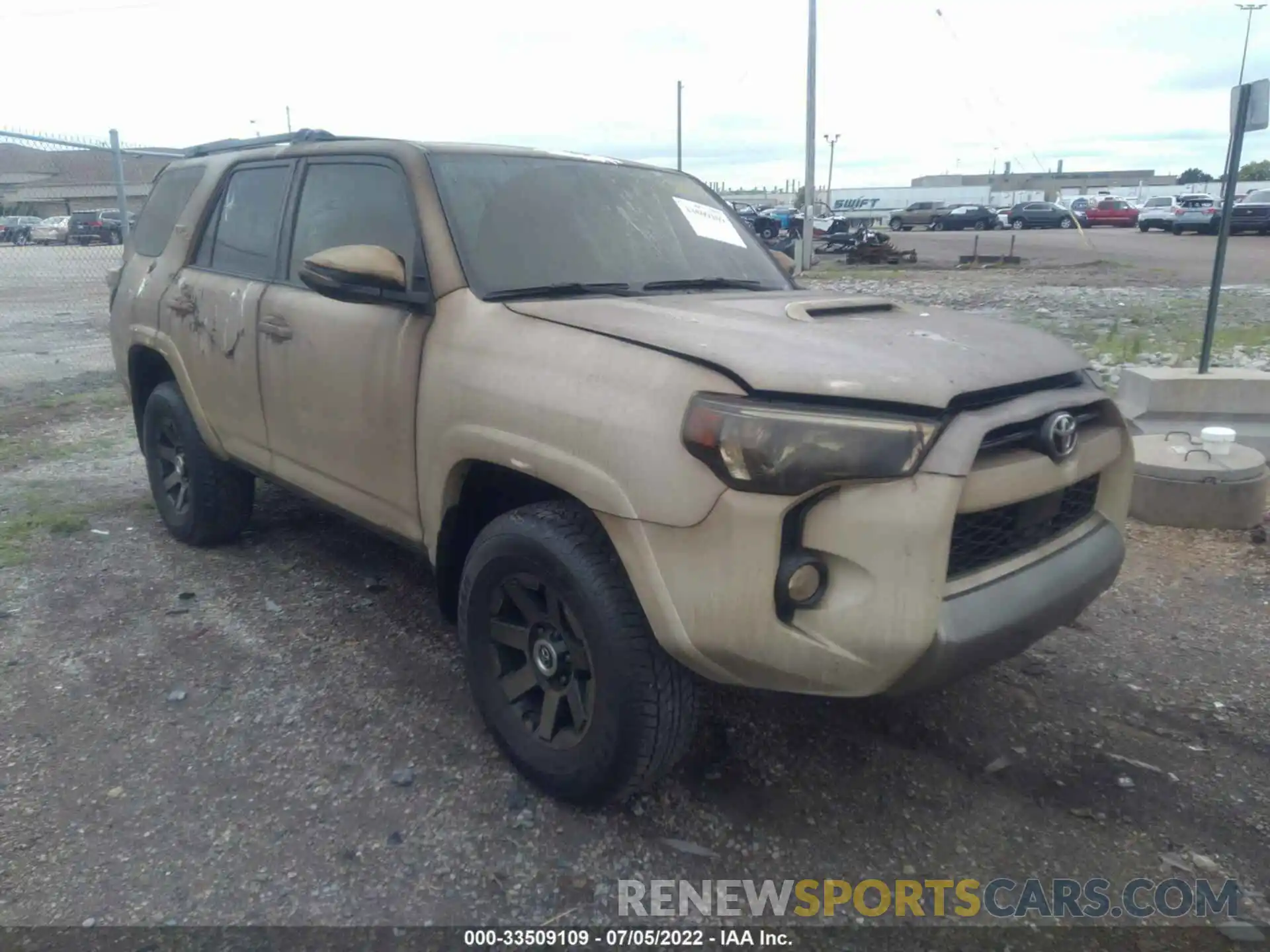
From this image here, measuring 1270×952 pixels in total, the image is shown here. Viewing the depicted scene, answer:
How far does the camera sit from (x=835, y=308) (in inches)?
117

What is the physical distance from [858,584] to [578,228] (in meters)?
1.78

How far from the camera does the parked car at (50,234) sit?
3027 cm

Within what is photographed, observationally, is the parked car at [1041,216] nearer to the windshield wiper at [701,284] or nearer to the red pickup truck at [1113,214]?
the red pickup truck at [1113,214]

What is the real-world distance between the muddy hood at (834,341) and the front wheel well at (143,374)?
2.74 metres

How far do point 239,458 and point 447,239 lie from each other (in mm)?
1718

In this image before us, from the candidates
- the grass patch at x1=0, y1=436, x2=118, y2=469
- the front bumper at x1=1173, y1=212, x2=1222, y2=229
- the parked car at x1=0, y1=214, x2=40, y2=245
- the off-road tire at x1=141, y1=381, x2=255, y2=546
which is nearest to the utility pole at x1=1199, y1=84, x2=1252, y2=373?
the off-road tire at x1=141, y1=381, x2=255, y2=546

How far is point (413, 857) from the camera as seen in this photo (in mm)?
2598

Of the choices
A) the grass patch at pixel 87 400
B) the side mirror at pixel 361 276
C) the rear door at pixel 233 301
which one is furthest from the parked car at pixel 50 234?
the side mirror at pixel 361 276

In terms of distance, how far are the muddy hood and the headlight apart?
0.07 metres

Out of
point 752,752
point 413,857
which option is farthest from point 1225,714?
point 413,857

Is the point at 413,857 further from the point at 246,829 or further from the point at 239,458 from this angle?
the point at 239,458

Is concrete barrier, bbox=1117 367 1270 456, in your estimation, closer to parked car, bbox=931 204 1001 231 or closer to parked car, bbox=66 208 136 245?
parked car, bbox=66 208 136 245

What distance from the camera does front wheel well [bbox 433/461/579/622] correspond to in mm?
2879

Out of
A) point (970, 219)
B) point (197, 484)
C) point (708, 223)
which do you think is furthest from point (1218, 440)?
point (970, 219)
